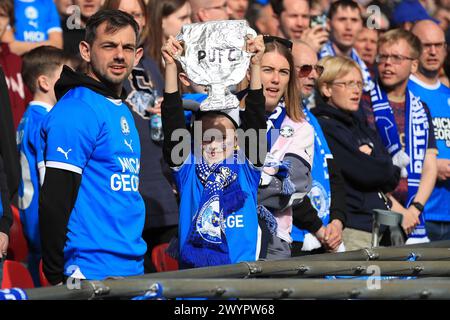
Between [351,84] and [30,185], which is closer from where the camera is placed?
[30,185]

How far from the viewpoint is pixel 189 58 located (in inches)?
213

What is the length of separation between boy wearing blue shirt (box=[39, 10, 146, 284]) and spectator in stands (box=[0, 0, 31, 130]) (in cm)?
230

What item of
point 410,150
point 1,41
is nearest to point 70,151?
point 1,41

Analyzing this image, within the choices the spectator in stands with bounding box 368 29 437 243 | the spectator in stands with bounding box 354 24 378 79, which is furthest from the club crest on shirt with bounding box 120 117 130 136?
the spectator in stands with bounding box 354 24 378 79

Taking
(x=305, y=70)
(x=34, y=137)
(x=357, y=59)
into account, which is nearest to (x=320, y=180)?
(x=305, y=70)

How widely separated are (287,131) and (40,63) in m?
1.63

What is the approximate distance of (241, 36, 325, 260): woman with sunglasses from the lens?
6.03 metres

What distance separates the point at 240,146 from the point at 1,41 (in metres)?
2.99

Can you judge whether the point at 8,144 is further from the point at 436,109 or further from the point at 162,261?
the point at 436,109

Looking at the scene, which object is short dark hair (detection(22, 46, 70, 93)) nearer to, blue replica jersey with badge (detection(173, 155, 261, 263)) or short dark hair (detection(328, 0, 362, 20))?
blue replica jersey with badge (detection(173, 155, 261, 263))

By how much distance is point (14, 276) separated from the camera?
17.7 ft

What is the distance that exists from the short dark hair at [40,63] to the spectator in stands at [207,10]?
48.7 inches
